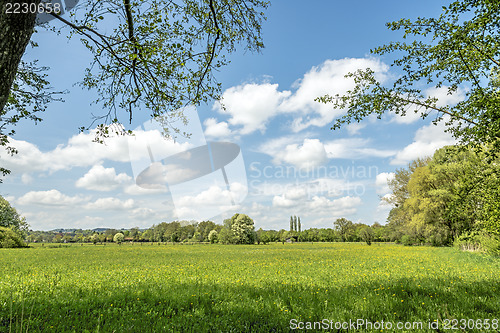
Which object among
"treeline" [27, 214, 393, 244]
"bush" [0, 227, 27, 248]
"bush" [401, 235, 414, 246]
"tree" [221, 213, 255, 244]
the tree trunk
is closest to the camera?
the tree trunk

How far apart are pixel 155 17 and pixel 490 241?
28652mm

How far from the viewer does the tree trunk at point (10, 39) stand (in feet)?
10.5

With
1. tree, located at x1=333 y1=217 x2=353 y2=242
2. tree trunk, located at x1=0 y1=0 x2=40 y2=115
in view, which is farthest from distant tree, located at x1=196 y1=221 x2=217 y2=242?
tree trunk, located at x1=0 y1=0 x2=40 y2=115

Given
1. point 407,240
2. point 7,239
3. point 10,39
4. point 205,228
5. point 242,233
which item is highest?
point 10,39

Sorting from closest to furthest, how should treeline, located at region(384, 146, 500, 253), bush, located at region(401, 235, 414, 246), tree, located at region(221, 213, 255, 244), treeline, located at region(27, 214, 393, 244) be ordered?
treeline, located at region(384, 146, 500, 253) < bush, located at region(401, 235, 414, 246) < tree, located at region(221, 213, 255, 244) < treeline, located at region(27, 214, 393, 244)

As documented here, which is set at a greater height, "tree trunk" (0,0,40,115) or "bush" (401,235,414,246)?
"tree trunk" (0,0,40,115)

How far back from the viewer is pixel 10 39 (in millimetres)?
3279

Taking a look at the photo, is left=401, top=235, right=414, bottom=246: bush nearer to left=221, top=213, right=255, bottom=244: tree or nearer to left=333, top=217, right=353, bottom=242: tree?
left=221, top=213, right=255, bottom=244: tree

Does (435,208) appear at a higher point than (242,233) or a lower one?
higher

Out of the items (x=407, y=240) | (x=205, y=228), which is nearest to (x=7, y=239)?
(x=205, y=228)

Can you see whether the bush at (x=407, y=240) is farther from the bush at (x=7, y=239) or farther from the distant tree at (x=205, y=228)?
the bush at (x=7, y=239)

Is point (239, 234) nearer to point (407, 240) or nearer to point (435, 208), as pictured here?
point (407, 240)

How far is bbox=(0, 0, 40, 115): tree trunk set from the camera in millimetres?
3205

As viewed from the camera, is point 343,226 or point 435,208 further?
point 343,226
